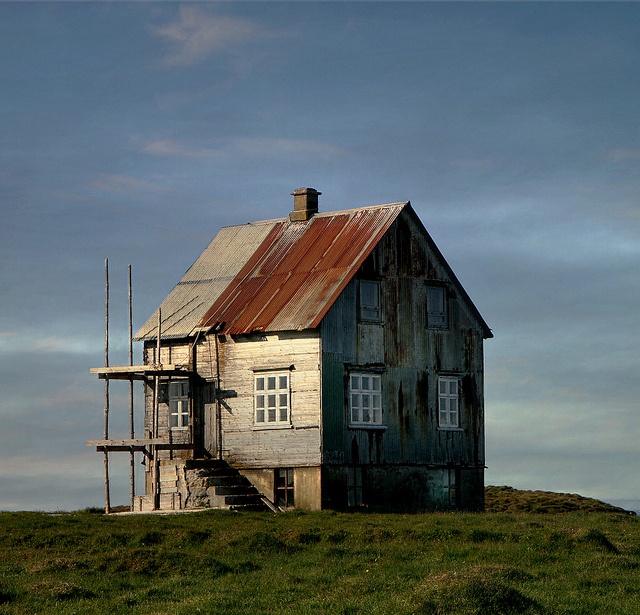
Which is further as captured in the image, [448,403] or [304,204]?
[304,204]

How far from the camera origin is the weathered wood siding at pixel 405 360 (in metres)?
42.2

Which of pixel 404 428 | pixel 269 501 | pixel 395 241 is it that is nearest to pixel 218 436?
pixel 269 501

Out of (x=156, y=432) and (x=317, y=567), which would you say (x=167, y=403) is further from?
(x=317, y=567)

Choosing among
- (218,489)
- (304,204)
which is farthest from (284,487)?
(304,204)

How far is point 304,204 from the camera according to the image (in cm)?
4881

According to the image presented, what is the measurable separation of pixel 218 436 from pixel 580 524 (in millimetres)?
13406

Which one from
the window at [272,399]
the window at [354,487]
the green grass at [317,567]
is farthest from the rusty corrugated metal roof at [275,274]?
the green grass at [317,567]

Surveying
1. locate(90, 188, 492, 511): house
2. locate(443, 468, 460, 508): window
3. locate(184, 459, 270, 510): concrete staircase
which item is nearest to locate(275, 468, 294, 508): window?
locate(90, 188, 492, 511): house

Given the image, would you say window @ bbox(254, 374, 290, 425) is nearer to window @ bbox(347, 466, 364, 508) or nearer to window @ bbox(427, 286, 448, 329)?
window @ bbox(347, 466, 364, 508)

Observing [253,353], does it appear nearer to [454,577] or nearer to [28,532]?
[28,532]

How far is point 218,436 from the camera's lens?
1746 inches

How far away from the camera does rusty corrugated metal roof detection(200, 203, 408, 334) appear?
1686 inches

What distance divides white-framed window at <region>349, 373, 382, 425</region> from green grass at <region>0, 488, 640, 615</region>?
5.82 m

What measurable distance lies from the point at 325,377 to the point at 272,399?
2311 millimetres
